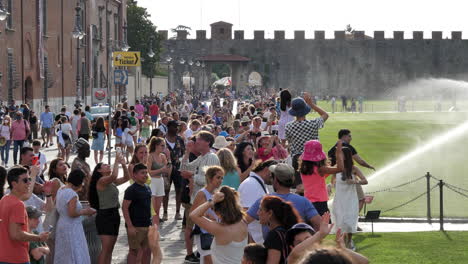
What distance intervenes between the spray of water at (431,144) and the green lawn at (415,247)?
9311 millimetres

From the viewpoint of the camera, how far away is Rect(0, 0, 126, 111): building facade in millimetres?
44750

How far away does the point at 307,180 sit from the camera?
35.9 ft

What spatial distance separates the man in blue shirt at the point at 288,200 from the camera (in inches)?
326

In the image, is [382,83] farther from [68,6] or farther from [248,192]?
[248,192]

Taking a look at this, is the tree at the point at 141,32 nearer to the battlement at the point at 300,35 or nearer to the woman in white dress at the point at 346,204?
the battlement at the point at 300,35

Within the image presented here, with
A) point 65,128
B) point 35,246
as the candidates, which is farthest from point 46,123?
point 35,246

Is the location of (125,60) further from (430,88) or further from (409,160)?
(430,88)

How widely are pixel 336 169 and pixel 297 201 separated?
109 inches

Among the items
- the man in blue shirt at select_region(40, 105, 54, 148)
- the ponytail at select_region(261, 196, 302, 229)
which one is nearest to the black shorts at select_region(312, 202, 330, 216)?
the ponytail at select_region(261, 196, 302, 229)

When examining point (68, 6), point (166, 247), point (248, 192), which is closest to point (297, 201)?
point (248, 192)

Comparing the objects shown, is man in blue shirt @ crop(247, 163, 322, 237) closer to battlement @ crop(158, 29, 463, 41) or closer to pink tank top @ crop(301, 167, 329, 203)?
pink tank top @ crop(301, 167, 329, 203)

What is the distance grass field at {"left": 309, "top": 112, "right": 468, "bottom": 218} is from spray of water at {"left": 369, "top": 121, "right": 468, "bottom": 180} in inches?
7.2

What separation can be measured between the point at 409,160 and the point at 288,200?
2252 centimetres

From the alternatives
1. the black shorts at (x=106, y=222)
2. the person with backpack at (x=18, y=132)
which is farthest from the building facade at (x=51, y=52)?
the black shorts at (x=106, y=222)
